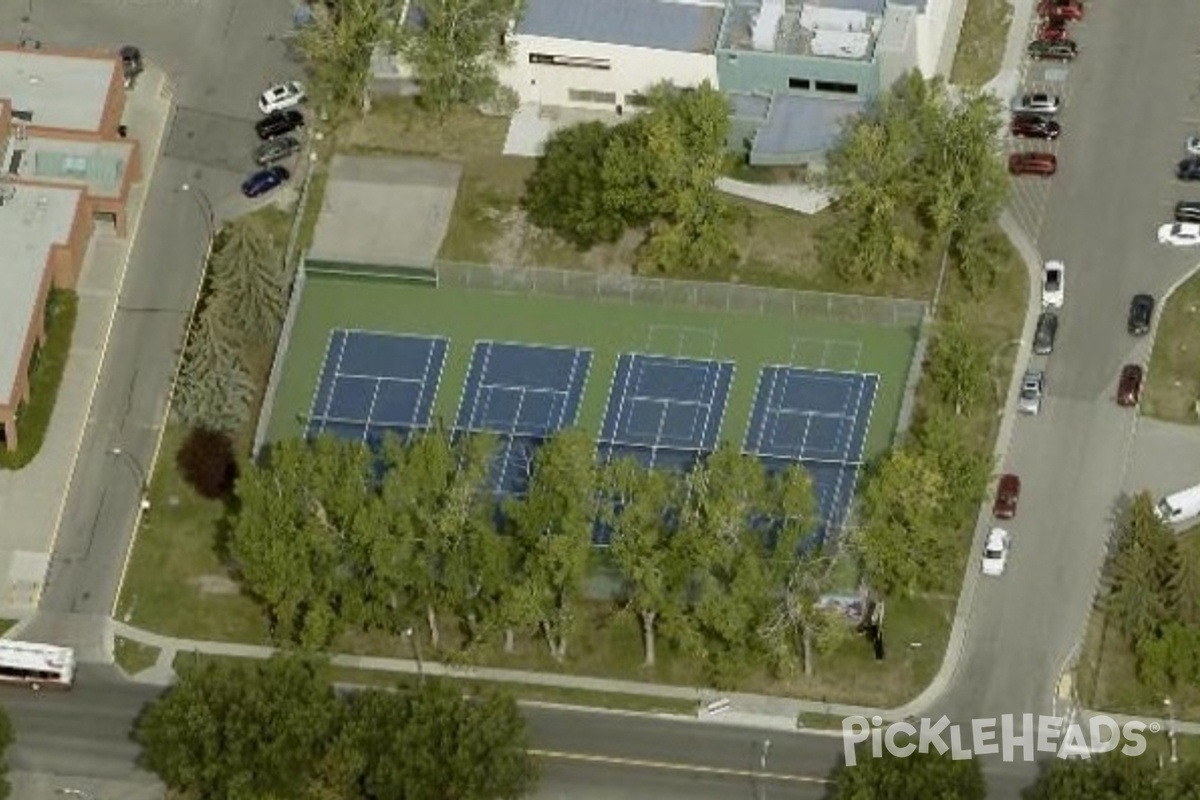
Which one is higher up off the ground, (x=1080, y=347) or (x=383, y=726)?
(x=1080, y=347)

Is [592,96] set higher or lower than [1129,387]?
higher

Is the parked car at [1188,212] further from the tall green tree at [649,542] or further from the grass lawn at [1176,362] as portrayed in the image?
the tall green tree at [649,542]

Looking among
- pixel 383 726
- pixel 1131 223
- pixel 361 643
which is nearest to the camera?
pixel 383 726

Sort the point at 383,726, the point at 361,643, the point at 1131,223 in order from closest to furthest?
the point at 383,726 < the point at 361,643 < the point at 1131,223

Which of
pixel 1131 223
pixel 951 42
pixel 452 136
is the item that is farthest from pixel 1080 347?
pixel 452 136

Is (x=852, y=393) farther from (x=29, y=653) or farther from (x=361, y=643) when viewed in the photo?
(x=29, y=653)

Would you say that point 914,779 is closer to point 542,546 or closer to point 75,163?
point 542,546

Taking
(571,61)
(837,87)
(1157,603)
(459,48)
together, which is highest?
(837,87)

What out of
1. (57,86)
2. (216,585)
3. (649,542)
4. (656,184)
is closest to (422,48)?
(656,184)
